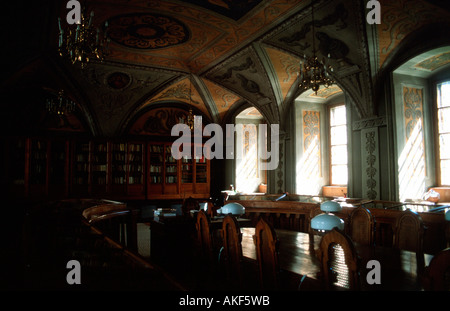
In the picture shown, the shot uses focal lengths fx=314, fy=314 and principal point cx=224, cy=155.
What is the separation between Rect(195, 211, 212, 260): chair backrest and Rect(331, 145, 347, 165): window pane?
8.19 metres

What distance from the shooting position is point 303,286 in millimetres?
2348

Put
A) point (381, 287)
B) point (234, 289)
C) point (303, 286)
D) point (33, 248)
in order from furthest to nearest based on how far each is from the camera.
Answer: point (33, 248) < point (234, 289) < point (303, 286) < point (381, 287)

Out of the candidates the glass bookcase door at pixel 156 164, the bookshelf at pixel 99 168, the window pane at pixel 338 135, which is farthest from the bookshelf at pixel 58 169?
the window pane at pixel 338 135

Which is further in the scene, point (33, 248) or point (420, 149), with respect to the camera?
point (420, 149)

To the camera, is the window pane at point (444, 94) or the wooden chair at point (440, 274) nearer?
the wooden chair at point (440, 274)

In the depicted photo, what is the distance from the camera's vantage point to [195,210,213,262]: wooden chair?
3.25m

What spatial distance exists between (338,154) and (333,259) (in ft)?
30.1

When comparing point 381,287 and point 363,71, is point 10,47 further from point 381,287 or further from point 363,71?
point 381,287

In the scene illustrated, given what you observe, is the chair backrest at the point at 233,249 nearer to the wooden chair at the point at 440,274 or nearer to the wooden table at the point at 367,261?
the wooden table at the point at 367,261

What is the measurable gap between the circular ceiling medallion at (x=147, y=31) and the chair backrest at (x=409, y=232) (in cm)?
601

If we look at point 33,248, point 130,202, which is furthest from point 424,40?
point 130,202

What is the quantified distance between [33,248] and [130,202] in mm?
8215

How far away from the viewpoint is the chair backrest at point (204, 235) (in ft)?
10.7

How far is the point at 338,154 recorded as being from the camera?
419 inches
